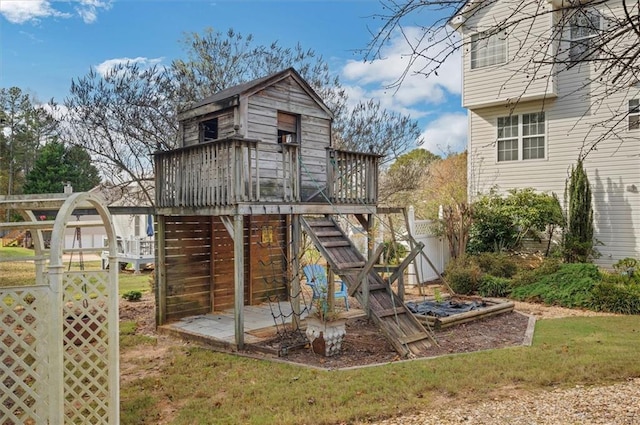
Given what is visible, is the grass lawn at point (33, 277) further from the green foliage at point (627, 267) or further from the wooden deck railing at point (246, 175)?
the green foliage at point (627, 267)

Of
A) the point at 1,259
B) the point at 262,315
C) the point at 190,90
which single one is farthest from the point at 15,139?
the point at 1,259

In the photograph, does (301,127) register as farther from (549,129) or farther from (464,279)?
(549,129)

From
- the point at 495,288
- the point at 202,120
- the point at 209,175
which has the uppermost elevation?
the point at 202,120

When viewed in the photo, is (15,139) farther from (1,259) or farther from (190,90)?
(1,259)

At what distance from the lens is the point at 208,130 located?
9195mm

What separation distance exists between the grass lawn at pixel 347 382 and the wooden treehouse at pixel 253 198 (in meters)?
0.97

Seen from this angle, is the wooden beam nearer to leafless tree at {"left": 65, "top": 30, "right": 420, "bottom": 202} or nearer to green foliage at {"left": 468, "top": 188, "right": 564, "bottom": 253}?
green foliage at {"left": 468, "top": 188, "right": 564, "bottom": 253}

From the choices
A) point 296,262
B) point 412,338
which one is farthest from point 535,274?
point 296,262

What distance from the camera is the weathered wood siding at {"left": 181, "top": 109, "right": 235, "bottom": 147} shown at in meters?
8.44

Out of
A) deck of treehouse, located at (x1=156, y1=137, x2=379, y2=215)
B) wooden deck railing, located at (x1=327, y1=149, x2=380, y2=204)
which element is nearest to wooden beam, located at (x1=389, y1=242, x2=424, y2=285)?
deck of treehouse, located at (x1=156, y1=137, x2=379, y2=215)

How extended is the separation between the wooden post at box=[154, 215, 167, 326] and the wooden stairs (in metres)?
2.71

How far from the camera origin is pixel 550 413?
4.36 m

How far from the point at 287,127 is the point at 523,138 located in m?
8.40

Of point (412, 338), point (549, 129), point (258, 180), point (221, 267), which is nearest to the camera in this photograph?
point (412, 338)
